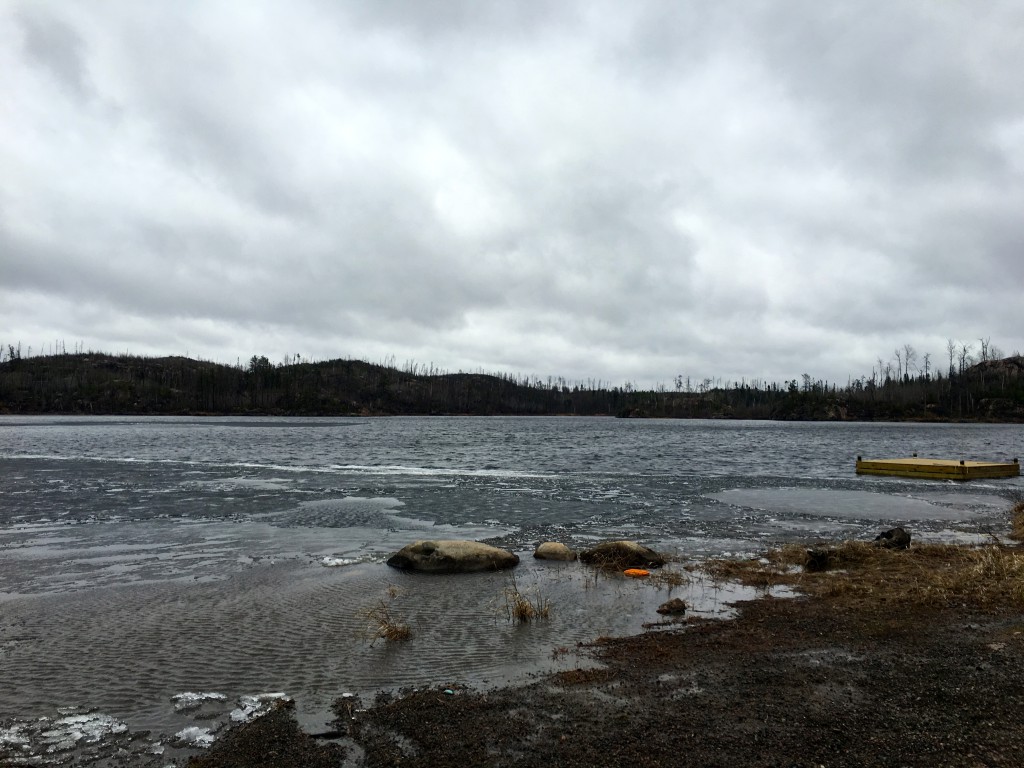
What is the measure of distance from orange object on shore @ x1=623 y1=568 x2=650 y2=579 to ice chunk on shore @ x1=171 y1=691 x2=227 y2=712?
9612mm

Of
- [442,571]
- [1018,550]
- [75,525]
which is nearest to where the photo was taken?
[442,571]

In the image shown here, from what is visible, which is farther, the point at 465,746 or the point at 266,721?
the point at 266,721

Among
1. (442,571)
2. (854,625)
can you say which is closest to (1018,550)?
(854,625)

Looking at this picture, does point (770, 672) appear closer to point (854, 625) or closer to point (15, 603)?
point (854, 625)

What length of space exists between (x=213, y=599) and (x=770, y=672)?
11.0 meters

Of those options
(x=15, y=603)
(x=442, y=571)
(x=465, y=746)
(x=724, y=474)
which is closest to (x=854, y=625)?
(x=465, y=746)

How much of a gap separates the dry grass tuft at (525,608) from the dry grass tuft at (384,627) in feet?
6.76

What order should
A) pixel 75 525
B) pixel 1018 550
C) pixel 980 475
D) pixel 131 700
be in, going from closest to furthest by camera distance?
pixel 131 700 < pixel 1018 550 < pixel 75 525 < pixel 980 475

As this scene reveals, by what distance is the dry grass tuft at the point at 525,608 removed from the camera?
11.9 meters

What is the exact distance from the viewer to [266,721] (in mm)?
7621

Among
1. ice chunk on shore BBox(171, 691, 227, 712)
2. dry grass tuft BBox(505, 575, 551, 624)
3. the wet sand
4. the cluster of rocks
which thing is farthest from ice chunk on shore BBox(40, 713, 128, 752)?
the cluster of rocks

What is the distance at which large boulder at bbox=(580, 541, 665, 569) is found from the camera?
1625 cm

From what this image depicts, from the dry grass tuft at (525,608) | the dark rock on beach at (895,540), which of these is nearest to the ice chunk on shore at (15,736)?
the dry grass tuft at (525,608)

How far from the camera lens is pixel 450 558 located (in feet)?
52.6
